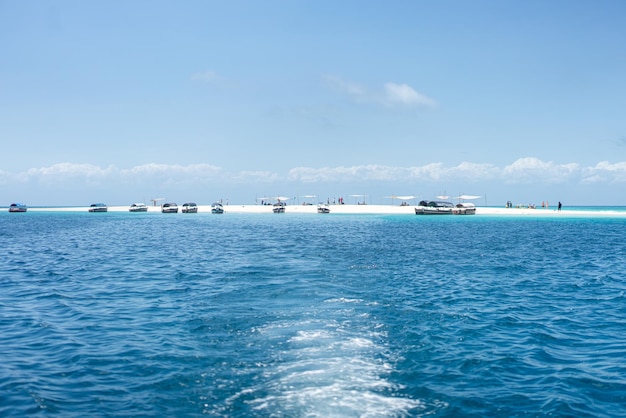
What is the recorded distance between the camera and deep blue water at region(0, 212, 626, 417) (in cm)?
984

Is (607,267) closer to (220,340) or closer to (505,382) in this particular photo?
(505,382)

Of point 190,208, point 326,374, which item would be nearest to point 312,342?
point 326,374

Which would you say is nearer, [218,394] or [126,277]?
[218,394]

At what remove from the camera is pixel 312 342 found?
1359 cm

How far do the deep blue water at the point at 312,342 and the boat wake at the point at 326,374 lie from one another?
0.17 feet

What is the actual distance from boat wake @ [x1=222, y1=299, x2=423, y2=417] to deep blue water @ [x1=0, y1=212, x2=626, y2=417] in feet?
0.17

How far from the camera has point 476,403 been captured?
9.84m

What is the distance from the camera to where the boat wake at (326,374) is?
30.8ft

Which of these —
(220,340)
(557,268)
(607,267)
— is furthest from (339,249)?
(220,340)

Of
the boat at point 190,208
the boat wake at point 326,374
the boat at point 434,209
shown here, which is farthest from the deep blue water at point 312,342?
the boat at point 190,208

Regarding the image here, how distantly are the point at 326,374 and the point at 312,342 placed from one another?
99.9 inches

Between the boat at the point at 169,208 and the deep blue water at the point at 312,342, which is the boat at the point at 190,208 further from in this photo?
the deep blue water at the point at 312,342

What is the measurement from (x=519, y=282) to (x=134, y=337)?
67.4 ft

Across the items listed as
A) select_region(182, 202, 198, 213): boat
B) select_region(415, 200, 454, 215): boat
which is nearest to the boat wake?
select_region(415, 200, 454, 215): boat
